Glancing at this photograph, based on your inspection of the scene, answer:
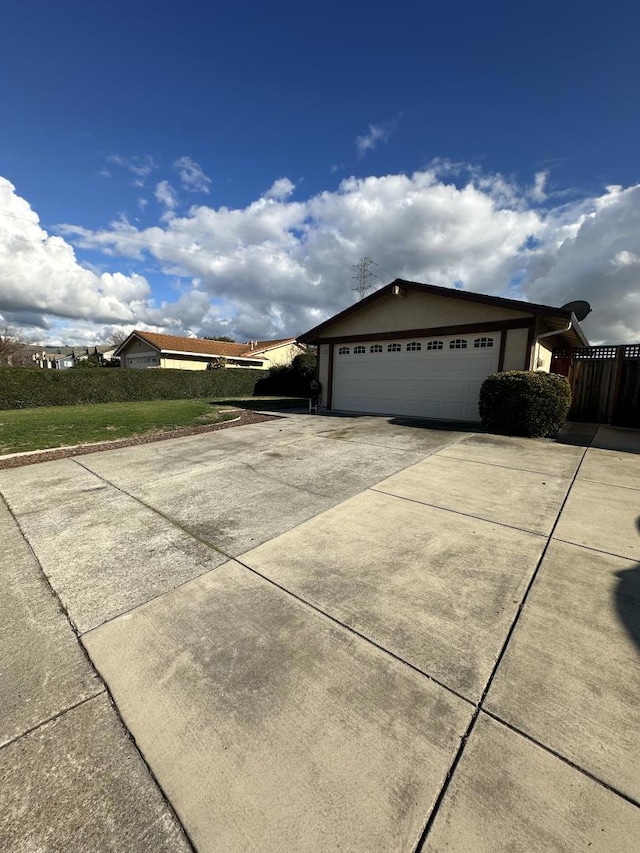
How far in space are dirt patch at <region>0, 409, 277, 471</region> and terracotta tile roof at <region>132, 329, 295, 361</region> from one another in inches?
855

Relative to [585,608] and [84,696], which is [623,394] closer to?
[585,608]

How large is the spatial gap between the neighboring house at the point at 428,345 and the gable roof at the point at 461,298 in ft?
0.07

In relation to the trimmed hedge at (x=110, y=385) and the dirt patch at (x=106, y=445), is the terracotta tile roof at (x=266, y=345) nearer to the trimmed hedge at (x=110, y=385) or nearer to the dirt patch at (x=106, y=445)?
the trimmed hedge at (x=110, y=385)

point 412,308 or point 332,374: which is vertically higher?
point 412,308

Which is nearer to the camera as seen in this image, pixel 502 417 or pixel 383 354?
pixel 502 417

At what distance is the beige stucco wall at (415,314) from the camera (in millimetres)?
9930

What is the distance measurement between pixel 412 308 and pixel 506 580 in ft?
32.3

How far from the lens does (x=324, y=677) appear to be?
199cm

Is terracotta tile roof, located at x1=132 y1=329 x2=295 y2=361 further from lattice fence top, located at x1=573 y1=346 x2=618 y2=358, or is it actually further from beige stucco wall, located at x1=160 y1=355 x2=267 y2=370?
lattice fence top, located at x1=573 y1=346 x2=618 y2=358

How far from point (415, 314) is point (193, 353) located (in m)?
23.6

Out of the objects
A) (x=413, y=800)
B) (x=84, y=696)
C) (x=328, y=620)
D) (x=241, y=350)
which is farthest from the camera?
(x=241, y=350)

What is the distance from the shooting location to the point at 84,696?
193cm

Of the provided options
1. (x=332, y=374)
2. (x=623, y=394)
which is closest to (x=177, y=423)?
(x=332, y=374)

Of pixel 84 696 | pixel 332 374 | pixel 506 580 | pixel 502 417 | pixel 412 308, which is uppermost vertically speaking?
pixel 412 308
